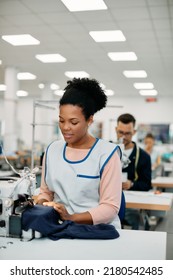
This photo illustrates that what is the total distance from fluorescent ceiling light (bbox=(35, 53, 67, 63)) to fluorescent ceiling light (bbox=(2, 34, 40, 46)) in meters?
0.86

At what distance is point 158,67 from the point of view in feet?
25.4

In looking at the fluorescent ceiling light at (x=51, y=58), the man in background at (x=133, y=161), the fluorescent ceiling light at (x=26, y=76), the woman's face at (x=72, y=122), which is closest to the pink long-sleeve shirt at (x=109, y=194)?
the woman's face at (x=72, y=122)

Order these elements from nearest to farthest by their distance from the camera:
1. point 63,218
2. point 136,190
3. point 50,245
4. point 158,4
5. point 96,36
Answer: point 50,245
point 63,218
point 136,190
point 158,4
point 96,36

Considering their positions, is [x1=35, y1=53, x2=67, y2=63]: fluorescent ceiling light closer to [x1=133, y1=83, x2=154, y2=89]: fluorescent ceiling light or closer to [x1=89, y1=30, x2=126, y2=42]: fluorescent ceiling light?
[x1=89, y1=30, x2=126, y2=42]: fluorescent ceiling light

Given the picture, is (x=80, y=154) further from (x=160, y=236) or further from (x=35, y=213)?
(x=160, y=236)

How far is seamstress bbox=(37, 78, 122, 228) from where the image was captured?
1448 mm

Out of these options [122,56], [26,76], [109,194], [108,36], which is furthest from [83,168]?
[26,76]

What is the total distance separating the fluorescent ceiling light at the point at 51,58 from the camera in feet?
23.1

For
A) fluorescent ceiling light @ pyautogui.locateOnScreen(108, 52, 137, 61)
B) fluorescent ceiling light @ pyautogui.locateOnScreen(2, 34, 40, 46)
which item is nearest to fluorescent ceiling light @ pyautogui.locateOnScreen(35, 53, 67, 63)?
fluorescent ceiling light @ pyautogui.locateOnScreen(2, 34, 40, 46)

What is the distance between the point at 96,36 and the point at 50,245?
482cm

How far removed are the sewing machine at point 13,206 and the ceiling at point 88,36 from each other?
3.37 metres

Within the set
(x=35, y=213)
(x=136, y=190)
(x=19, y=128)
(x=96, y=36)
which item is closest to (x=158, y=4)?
(x=96, y=36)

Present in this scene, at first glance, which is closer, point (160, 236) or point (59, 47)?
point (160, 236)
